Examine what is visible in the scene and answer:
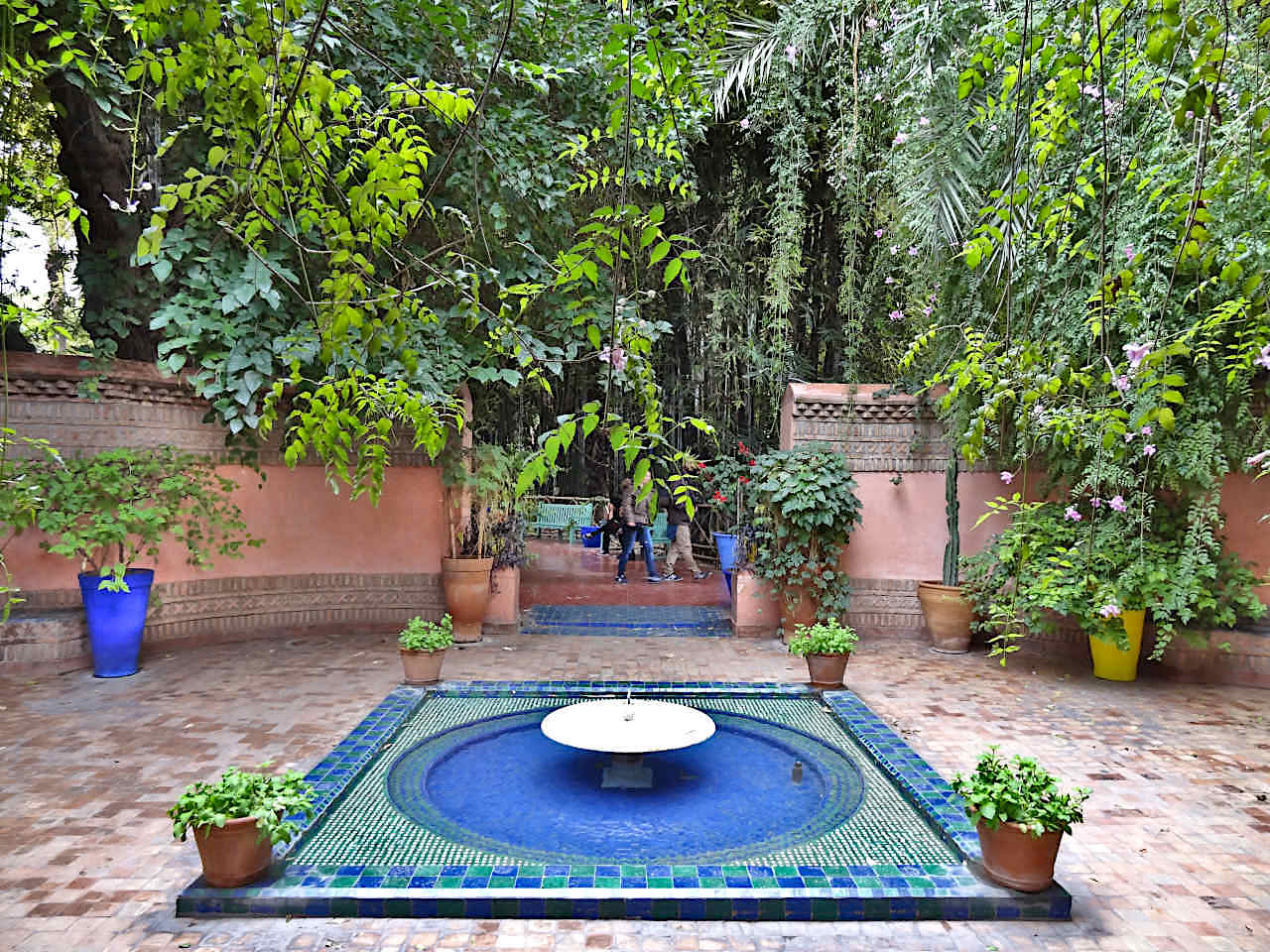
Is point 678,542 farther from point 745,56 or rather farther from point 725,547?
point 745,56

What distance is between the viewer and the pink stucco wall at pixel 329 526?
6879mm

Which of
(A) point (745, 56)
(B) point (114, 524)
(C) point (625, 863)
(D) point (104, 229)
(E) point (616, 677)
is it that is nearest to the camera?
(C) point (625, 863)

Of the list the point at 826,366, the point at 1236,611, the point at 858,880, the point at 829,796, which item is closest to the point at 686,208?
the point at 826,366

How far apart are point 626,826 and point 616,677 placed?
88.2 inches

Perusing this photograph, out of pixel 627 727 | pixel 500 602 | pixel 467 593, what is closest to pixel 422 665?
pixel 467 593

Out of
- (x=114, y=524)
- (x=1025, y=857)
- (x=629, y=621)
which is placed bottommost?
(x=629, y=621)

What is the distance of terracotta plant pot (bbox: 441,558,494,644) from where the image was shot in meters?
6.85

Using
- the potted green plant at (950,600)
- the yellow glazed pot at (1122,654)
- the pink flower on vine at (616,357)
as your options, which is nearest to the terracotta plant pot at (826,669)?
the potted green plant at (950,600)

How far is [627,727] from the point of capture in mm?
4141

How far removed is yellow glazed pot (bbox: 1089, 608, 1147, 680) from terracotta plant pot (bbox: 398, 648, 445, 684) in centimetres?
452

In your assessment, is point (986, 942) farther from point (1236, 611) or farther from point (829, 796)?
point (1236, 611)

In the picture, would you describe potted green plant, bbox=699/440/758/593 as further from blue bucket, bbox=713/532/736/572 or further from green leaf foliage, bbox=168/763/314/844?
green leaf foliage, bbox=168/763/314/844

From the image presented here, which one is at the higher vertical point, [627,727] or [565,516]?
[565,516]

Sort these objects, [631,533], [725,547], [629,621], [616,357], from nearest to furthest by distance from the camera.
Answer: [616,357]
[629,621]
[725,547]
[631,533]
